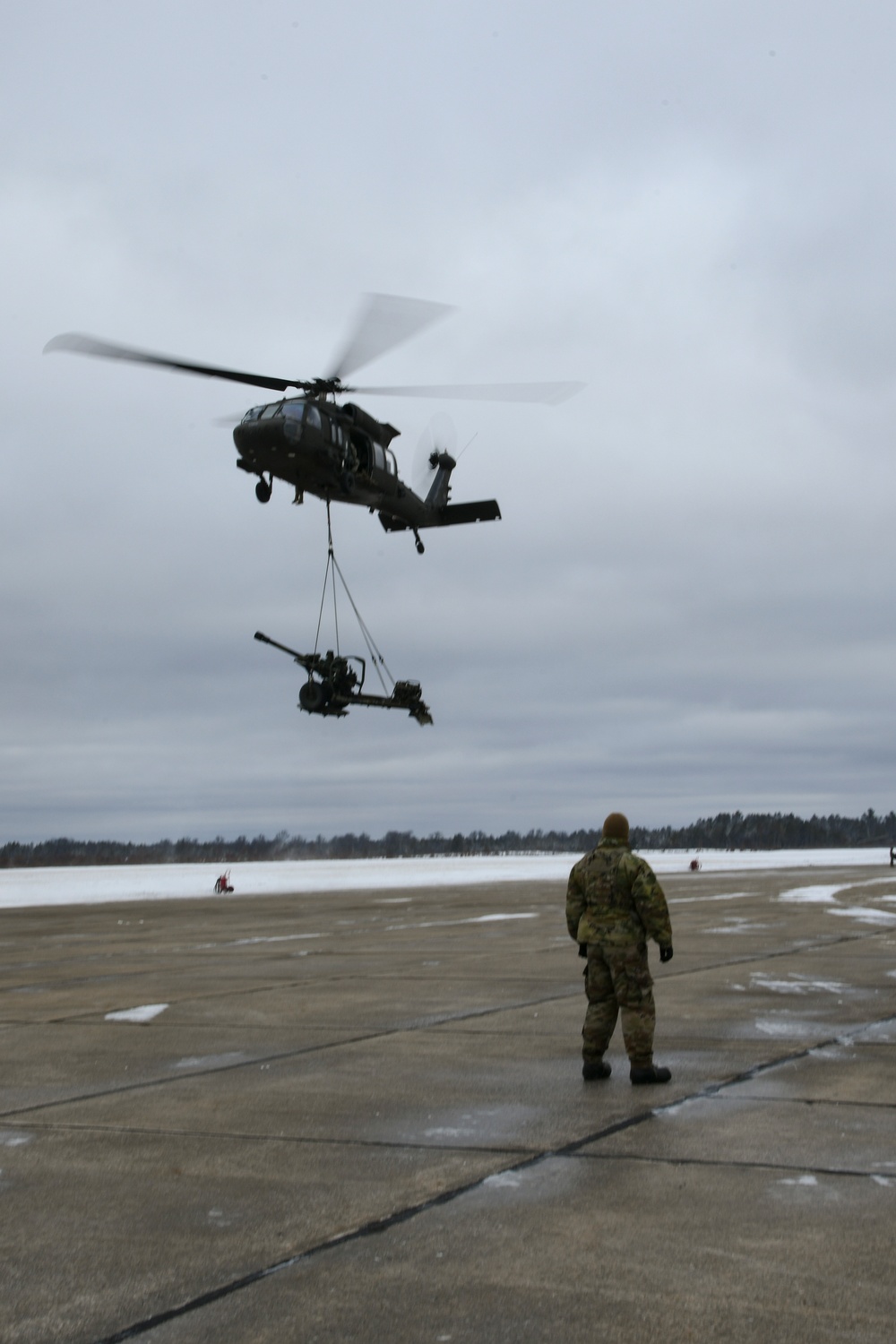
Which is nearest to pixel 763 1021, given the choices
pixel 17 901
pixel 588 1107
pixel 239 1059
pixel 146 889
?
pixel 588 1107

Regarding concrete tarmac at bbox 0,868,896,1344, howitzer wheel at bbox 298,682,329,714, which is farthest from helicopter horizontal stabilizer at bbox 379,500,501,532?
concrete tarmac at bbox 0,868,896,1344

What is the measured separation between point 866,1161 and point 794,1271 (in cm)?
179

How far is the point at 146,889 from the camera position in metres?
47.2

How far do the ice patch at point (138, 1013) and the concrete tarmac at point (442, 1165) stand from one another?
2.9 inches

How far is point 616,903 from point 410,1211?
367 centimetres

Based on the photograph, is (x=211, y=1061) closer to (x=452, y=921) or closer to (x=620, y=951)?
(x=620, y=951)

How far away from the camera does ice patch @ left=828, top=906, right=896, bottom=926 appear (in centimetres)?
2370

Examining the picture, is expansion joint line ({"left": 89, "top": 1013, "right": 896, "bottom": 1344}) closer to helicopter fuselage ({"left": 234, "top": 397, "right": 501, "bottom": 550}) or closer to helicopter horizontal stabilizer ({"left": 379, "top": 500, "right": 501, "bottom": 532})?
helicopter fuselage ({"left": 234, "top": 397, "right": 501, "bottom": 550})

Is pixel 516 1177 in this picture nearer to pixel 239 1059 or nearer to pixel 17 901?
pixel 239 1059

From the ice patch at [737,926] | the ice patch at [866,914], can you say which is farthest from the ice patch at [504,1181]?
the ice patch at [866,914]

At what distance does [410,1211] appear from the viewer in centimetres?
571

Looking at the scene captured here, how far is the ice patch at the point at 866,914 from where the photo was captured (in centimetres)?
2370

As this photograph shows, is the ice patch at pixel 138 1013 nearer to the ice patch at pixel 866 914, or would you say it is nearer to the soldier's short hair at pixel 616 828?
the soldier's short hair at pixel 616 828

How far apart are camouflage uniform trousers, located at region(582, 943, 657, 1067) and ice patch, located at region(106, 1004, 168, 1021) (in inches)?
208
